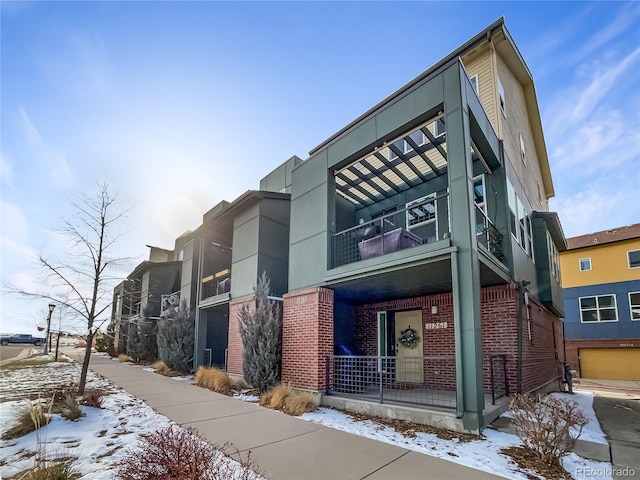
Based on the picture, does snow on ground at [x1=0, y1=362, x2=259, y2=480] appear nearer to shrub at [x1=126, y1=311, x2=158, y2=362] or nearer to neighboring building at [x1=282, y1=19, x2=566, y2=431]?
neighboring building at [x1=282, y1=19, x2=566, y2=431]

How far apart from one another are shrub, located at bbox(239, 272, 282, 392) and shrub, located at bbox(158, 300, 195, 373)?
559 cm

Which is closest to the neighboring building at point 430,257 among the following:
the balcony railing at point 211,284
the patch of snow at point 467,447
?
the patch of snow at point 467,447

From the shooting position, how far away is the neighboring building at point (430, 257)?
6660mm

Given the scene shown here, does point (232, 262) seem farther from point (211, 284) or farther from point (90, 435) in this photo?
point (90, 435)

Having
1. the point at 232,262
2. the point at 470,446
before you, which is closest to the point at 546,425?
the point at 470,446

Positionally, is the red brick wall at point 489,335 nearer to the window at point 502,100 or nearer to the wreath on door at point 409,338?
the wreath on door at point 409,338

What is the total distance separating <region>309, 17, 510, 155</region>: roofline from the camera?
784 cm

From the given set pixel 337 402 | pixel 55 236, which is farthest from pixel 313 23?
pixel 337 402

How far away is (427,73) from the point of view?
7.94 m

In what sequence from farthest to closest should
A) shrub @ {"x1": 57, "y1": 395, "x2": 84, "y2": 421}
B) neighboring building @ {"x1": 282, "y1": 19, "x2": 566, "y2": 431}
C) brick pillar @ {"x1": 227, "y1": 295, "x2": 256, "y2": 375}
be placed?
brick pillar @ {"x1": 227, "y1": 295, "x2": 256, "y2": 375}, neighboring building @ {"x1": 282, "y1": 19, "x2": 566, "y2": 431}, shrub @ {"x1": 57, "y1": 395, "x2": 84, "y2": 421}

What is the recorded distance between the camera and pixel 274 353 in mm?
9188

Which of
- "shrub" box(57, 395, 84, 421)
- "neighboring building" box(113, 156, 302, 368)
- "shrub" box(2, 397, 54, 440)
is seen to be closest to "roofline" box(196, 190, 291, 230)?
"neighboring building" box(113, 156, 302, 368)

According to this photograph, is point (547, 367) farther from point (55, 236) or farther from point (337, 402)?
point (55, 236)

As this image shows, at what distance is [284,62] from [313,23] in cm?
119
